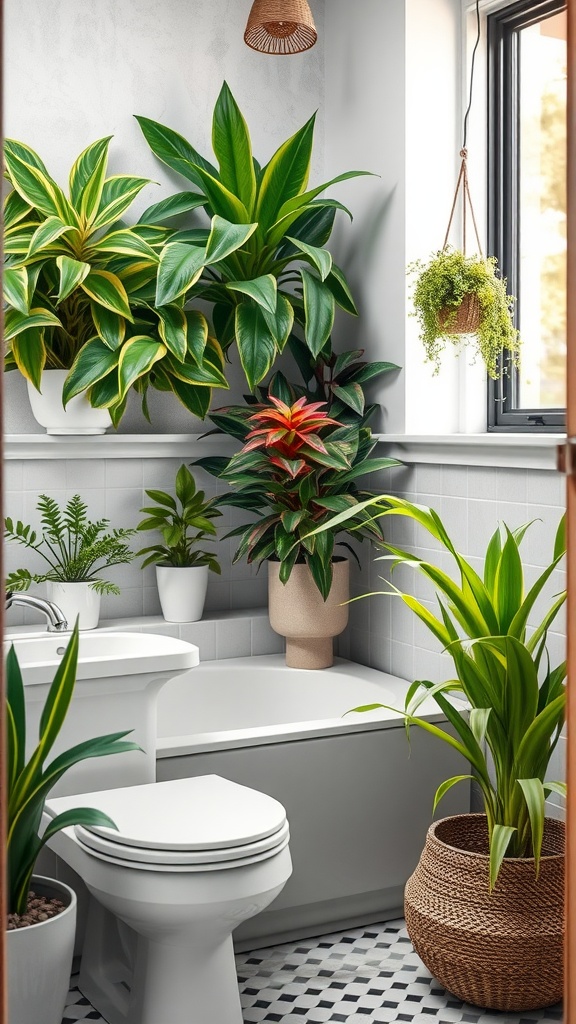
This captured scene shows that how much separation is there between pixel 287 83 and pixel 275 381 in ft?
3.44

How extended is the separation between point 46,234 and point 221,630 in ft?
4.15

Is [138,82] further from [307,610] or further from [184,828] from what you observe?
[184,828]

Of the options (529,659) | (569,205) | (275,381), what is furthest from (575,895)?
(275,381)

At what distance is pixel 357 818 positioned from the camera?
256 cm

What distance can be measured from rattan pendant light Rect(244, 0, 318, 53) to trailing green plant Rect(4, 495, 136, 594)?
55.6 inches

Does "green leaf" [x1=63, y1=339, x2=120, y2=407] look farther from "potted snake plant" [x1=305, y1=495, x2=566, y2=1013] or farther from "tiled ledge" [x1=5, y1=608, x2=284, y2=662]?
"potted snake plant" [x1=305, y1=495, x2=566, y2=1013]

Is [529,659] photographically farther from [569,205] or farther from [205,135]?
[205,135]

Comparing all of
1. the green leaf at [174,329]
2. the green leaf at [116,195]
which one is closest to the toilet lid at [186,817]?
the green leaf at [174,329]

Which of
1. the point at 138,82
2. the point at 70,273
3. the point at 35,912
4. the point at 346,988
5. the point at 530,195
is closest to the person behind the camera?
the point at 35,912

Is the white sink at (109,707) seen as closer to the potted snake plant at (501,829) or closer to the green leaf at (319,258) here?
the potted snake plant at (501,829)

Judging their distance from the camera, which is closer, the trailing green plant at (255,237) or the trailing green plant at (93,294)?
the trailing green plant at (93,294)

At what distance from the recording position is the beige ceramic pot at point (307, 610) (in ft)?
9.90

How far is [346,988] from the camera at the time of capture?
2.26 metres

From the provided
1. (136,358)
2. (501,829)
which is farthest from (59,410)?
(501,829)
